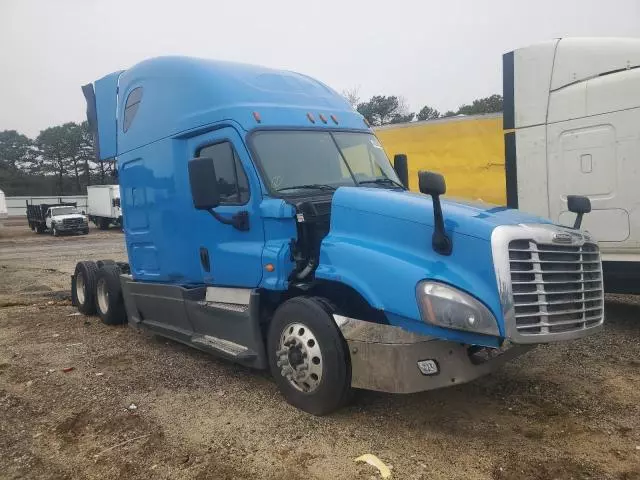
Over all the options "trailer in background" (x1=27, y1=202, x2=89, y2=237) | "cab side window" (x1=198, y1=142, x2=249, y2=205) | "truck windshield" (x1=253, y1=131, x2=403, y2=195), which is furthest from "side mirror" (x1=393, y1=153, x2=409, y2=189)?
"trailer in background" (x1=27, y1=202, x2=89, y2=237)

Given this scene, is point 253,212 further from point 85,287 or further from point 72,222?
point 72,222

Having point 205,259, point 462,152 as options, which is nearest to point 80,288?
point 205,259

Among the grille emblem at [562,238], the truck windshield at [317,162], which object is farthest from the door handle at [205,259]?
the grille emblem at [562,238]

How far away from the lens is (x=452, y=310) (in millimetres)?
3596

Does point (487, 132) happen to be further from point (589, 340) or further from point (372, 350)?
point (372, 350)

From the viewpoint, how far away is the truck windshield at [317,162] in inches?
197

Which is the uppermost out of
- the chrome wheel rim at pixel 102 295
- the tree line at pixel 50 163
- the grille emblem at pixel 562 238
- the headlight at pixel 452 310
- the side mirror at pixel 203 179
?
the tree line at pixel 50 163

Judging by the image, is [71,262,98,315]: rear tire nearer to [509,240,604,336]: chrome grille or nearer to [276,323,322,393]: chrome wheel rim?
[276,323,322,393]: chrome wheel rim

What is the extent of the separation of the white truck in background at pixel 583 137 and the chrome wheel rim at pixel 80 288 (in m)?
6.65

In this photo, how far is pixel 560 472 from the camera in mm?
3395

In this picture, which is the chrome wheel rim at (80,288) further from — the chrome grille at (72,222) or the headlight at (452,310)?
the chrome grille at (72,222)

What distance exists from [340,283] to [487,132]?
21.1 ft

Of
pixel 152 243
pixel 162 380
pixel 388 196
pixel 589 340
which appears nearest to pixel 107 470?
pixel 162 380

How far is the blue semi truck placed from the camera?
3691mm
